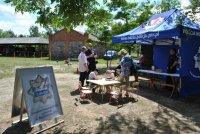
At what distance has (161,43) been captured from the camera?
47.0 ft

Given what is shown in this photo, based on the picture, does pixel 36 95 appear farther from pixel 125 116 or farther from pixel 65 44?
pixel 65 44

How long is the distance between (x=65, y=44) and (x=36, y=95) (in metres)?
39.9

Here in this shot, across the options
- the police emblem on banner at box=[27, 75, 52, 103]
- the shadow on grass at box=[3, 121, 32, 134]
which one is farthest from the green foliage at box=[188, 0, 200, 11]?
the shadow on grass at box=[3, 121, 32, 134]

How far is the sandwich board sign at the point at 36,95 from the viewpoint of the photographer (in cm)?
573

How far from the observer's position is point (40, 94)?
6.08 metres

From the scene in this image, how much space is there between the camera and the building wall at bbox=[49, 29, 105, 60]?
44.5 m

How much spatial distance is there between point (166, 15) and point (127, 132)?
6.89 meters

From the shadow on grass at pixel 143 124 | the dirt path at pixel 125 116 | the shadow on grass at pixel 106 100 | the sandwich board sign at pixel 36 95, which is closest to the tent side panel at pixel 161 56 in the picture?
the dirt path at pixel 125 116

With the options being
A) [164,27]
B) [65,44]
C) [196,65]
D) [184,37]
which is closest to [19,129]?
→ [184,37]

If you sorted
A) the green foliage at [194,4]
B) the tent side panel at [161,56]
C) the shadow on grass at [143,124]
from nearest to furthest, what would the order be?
the shadow on grass at [143,124], the green foliage at [194,4], the tent side panel at [161,56]

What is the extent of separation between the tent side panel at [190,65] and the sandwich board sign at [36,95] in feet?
17.8

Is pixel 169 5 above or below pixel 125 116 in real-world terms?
above

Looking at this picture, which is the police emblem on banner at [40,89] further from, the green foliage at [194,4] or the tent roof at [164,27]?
the green foliage at [194,4]

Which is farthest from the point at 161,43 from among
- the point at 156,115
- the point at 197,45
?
the point at 156,115
